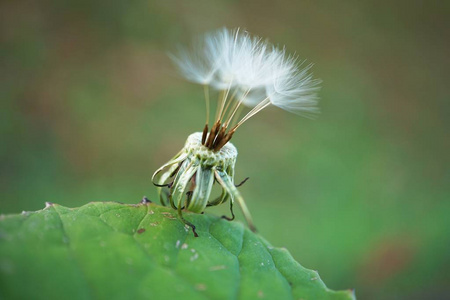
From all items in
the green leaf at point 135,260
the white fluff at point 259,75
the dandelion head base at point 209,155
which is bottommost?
the green leaf at point 135,260

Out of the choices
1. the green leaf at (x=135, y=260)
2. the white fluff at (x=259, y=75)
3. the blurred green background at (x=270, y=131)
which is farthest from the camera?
the blurred green background at (x=270, y=131)

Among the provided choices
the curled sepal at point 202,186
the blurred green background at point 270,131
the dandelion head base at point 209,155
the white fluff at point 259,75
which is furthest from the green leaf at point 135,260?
the blurred green background at point 270,131

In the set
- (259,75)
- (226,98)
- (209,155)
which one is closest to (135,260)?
(209,155)

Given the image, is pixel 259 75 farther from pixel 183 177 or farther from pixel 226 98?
pixel 183 177

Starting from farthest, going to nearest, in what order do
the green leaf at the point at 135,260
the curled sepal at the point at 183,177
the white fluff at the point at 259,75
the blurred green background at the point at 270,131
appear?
the blurred green background at the point at 270,131, the white fluff at the point at 259,75, the curled sepal at the point at 183,177, the green leaf at the point at 135,260

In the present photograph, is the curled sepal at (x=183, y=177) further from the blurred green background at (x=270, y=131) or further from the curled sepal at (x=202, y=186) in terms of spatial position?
the blurred green background at (x=270, y=131)
